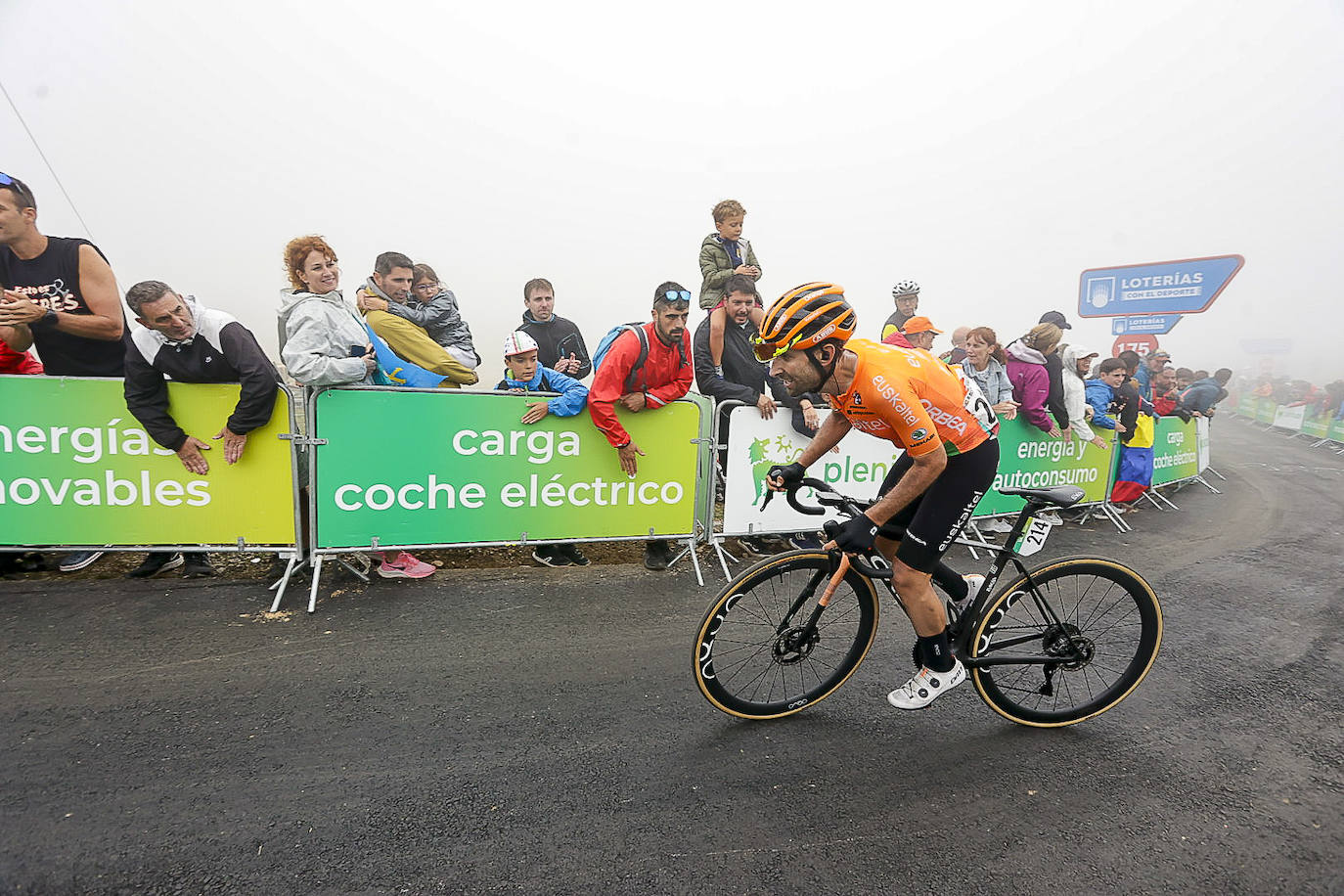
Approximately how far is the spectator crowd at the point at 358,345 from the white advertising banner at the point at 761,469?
143mm

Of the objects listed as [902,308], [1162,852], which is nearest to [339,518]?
[1162,852]

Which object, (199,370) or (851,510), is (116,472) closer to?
(199,370)

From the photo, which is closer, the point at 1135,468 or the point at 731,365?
the point at 731,365

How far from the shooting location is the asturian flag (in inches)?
175

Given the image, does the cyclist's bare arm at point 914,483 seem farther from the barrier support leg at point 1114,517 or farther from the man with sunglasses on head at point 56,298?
the barrier support leg at point 1114,517

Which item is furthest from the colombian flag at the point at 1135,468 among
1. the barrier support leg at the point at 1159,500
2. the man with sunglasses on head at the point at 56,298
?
the man with sunglasses on head at the point at 56,298

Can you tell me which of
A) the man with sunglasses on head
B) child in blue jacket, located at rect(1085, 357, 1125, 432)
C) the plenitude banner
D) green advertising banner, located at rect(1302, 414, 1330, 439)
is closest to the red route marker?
green advertising banner, located at rect(1302, 414, 1330, 439)

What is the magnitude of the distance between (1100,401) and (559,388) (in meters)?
6.61

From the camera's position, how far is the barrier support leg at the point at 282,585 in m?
3.84

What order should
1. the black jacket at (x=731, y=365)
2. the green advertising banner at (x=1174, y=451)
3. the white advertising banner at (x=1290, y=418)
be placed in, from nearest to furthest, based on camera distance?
the black jacket at (x=731, y=365), the green advertising banner at (x=1174, y=451), the white advertising banner at (x=1290, y=418)

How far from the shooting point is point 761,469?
16.5ft

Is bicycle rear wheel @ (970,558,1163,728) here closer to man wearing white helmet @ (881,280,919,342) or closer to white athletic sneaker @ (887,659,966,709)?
white athletic sneaker @ (887,659,966,709)

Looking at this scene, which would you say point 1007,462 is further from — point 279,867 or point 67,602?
point 67,602

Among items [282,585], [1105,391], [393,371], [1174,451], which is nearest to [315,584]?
[282,585]
